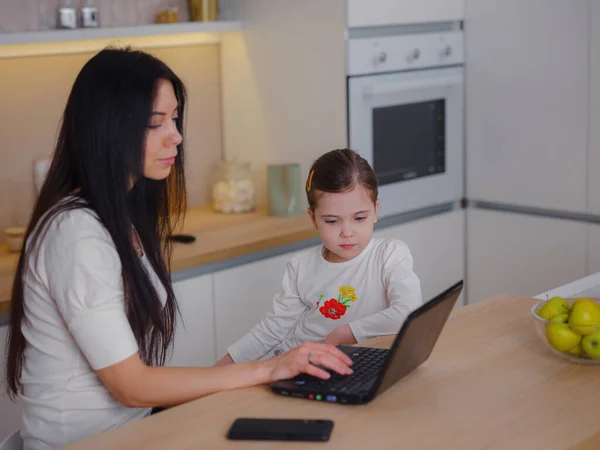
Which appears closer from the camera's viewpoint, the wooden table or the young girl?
the wooden table

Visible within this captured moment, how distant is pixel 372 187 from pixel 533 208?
1.42m

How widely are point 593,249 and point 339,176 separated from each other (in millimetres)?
1461

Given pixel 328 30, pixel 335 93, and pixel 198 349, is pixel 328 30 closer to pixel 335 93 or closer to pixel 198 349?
pixel 335 93

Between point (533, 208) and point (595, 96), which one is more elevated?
point (595, 96)

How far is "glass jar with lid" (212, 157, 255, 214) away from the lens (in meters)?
3.38

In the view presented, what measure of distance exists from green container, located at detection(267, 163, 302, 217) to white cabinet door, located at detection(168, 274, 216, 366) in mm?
479

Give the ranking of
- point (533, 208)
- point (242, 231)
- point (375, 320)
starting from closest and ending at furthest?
1. point (375, 320)
2. point (242, 231)
3. point (533, 208)

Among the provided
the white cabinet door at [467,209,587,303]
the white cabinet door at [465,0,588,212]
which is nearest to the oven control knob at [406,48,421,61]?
the white cabinet door at [465,0,588,212]

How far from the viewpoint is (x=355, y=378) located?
166 centimetres

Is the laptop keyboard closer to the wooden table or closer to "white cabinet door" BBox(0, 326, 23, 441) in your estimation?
the wooden table

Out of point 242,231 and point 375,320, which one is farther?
point 242,231

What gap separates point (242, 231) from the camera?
3.10m

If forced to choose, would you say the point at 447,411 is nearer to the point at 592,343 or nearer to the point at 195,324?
the point at 592,343

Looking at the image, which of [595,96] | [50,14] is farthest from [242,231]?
[595,96]
